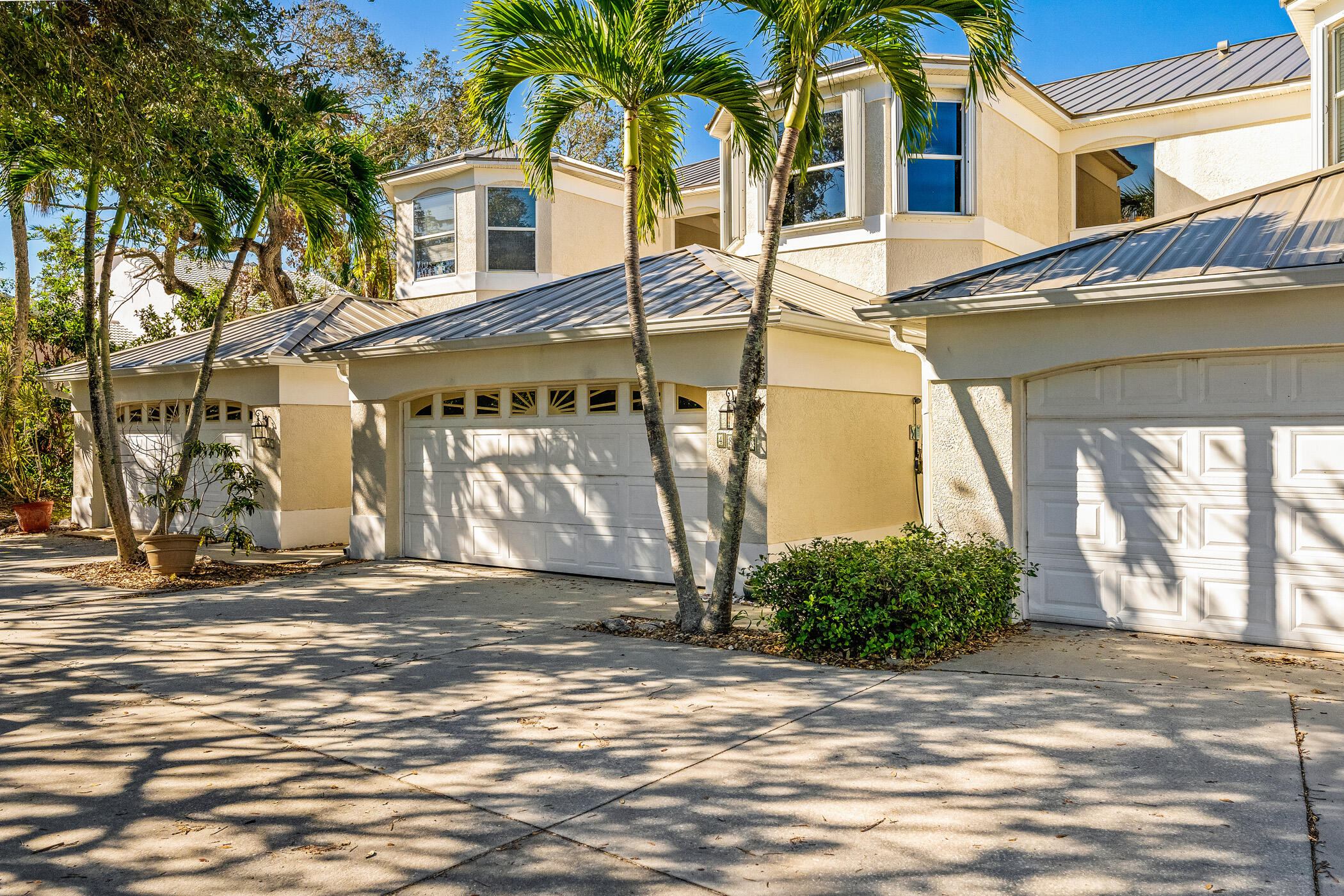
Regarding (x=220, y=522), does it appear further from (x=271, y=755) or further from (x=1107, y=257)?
(x=1107, y=257)

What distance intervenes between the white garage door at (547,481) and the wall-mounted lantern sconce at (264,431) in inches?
105

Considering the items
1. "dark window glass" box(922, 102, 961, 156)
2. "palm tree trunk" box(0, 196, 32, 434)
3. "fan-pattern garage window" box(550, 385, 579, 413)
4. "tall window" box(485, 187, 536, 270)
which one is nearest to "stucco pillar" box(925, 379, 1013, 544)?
"fan-pattern garage window" box(550, 385, 579, 413)

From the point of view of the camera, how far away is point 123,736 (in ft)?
18.8

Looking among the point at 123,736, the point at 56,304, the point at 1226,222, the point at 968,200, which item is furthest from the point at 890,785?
the point at 56,304

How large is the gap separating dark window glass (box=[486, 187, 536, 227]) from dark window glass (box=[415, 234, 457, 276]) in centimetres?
95

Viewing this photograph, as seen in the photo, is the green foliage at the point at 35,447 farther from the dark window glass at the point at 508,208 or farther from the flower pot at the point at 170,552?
the dark window glass at the point at 508,208

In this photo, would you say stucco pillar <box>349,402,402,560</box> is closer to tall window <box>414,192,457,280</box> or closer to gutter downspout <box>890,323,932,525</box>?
tall window <box>414,192,457,280</box>

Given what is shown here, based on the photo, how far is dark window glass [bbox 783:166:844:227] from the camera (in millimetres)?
14188

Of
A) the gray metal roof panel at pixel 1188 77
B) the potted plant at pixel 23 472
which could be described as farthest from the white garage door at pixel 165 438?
the gray metal roof panel at pixel 1188 77

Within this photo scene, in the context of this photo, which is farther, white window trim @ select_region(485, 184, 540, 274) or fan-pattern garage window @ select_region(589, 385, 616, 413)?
white window trim @ select_region(485, 184, 540, 274)

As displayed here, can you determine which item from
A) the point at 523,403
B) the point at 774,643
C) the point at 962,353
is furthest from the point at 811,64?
the point at 523,403

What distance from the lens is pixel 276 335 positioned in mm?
15875

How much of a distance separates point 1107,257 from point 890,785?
5803 mm

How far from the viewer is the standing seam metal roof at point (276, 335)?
15000mm
